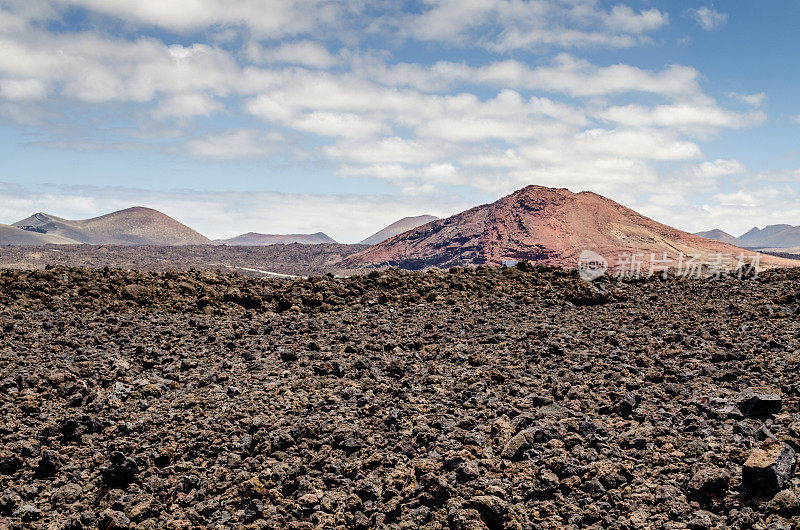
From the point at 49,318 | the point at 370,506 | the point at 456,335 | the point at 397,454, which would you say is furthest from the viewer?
the point at 49,318

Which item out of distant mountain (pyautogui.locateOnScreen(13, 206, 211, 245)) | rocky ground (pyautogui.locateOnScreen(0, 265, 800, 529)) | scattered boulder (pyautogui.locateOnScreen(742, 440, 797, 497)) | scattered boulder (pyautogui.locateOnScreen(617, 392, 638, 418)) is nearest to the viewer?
scattered boulder (pyautogui.locateOnScreen(742, 440, 797, 497))

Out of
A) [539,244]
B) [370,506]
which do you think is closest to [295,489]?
[370,506]

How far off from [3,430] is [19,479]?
0.78 metres

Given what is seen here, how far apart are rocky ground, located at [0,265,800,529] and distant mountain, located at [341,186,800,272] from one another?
1553 inches

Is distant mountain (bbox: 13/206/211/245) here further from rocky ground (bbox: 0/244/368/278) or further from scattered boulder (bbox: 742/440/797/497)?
scattered boulder (bbox: 742/440/797/497)

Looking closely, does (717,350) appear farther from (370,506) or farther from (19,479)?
(19,479)

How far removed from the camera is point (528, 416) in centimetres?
515

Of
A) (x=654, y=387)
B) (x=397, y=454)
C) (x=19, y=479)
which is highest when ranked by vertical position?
(x=654, y=387)

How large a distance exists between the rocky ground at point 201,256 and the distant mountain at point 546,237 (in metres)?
12.9

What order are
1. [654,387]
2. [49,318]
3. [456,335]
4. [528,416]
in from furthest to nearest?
1. [49,318]
2. [456,335]
3. [654,387]
4. [528,416]

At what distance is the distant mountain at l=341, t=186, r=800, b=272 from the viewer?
2044 inches

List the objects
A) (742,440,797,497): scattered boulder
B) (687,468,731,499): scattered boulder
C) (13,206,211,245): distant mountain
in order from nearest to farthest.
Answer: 1. (742,440,797,497): scattered boulder
2. (687,468,731,499): scattered boulder
3. (13,206,211,245): distant mountain

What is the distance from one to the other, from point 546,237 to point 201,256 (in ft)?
187

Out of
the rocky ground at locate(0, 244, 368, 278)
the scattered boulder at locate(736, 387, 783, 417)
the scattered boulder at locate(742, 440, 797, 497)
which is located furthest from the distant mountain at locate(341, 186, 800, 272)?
the scattered boulder at locate(742, 440, 797, 497)
